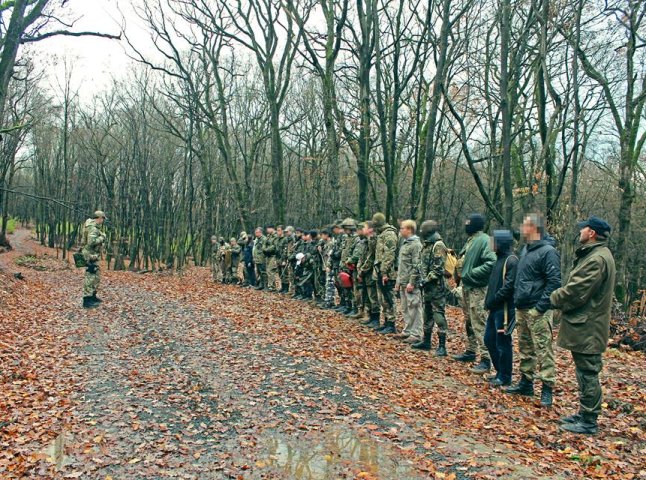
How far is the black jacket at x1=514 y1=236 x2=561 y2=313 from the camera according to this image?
21.5 ft

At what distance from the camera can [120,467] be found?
5.18m

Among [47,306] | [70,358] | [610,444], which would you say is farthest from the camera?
[47,306]

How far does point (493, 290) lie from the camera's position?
297 inches

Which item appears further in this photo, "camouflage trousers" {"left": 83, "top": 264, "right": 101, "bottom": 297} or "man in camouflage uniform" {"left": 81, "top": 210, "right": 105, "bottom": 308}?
"camouflage trousers" {"left": 83, "top": 264, "right": 101, "bottom": 297}

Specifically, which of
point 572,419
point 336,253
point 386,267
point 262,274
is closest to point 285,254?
point 262,274

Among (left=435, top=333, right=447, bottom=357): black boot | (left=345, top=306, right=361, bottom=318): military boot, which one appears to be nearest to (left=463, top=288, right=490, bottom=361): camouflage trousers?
(left=435, top=333, right=447, bottom=357): black boot

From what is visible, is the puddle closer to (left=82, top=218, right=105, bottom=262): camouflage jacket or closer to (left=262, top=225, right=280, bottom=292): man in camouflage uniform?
(left=82, top=218, right=105, bottom=262): camouflage jacket

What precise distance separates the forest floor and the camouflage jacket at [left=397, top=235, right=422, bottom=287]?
1261 mm

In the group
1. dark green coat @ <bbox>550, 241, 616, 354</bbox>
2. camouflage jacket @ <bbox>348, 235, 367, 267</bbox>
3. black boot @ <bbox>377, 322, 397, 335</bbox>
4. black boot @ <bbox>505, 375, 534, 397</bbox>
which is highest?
camouflage jacket @ <bbox>348, 235, 367, 267</bbox>

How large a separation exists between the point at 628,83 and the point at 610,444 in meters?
17.8

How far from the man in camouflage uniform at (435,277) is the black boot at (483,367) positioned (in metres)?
1.16

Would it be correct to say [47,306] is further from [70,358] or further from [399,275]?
[399,275]

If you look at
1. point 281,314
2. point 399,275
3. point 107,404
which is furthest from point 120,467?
point 281,314

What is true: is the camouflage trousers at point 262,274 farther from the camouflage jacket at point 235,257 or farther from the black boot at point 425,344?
the black boot at point 425,344
